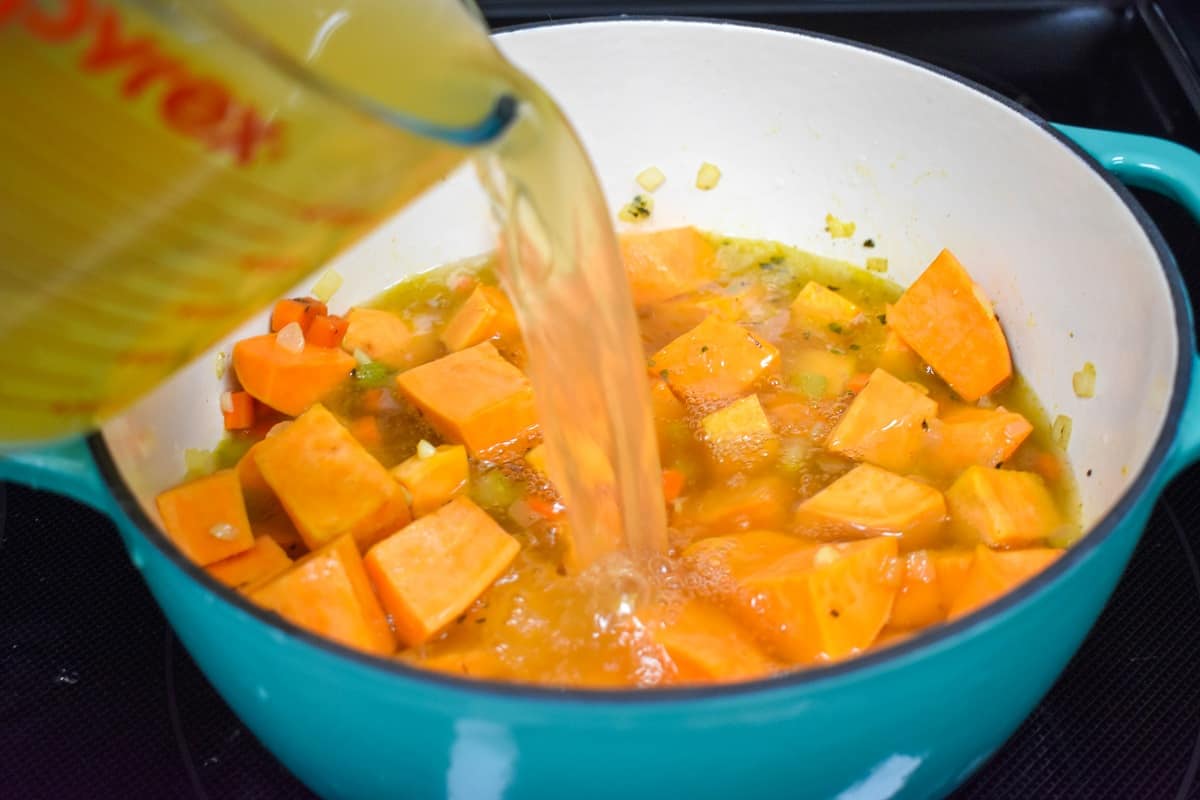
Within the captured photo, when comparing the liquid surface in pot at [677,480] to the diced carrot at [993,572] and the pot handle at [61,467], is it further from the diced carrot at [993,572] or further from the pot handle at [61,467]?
the pot handle at [61,467]

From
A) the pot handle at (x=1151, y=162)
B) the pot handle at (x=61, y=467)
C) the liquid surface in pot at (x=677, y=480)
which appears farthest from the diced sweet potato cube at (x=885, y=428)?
the pot handle at (x=61, y=467)

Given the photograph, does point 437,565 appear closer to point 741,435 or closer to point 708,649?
point 708,649

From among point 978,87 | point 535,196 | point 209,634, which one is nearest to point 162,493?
point 209,634

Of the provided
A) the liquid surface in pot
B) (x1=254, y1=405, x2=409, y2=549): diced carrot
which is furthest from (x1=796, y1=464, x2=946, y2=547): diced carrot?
(x1=254, y1=405, x2=409, y2=549): diced carrot

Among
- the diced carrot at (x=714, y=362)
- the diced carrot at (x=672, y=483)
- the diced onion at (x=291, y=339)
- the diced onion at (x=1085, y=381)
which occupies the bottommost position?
the diced carrot at (x=672, y=483)

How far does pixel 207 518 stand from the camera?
121 cm

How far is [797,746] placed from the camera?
0.76m

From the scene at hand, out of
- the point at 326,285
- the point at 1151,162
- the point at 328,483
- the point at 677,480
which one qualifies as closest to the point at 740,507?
the point at 677,480

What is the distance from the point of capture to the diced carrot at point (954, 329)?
1479mm

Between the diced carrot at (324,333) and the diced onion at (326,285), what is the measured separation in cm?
8

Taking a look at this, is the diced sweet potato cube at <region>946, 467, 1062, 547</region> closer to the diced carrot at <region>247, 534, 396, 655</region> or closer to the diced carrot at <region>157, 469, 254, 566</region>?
the diced carrot at <region>247, 534, 396, 655</region>

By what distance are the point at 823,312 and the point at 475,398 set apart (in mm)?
514

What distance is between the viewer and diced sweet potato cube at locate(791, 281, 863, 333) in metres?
1.59

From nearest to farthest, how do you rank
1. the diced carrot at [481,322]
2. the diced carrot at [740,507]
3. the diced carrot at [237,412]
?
the diced carrot at [740,507], the diced carrot at [237,412], the diced carrot at [481,322]
